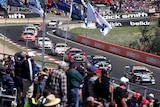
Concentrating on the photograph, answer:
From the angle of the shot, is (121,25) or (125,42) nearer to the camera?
(125,42)

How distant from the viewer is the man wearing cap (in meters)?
10.5

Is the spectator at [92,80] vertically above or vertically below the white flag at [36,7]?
below

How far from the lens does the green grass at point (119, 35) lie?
192 feet

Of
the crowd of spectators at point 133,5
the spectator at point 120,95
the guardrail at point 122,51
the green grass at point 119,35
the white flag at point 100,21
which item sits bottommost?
the green grass at point 119,35

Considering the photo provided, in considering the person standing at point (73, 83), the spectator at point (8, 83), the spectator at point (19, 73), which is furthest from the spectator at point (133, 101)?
the spectator at point (8, 83)

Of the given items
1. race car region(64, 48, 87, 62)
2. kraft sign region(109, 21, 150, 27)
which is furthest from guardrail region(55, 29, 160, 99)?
kraft sign region(109, 21, 150, 27)

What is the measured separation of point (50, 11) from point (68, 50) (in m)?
61.0

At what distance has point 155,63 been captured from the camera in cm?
3950

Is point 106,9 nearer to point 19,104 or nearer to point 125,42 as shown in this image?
point 125,42

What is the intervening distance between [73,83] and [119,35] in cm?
5509

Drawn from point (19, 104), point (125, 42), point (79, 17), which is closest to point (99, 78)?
point (19, 104)

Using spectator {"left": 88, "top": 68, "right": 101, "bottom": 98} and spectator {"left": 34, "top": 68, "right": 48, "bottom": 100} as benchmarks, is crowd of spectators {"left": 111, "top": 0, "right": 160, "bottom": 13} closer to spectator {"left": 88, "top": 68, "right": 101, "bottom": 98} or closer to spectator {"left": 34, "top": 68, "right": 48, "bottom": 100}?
spectator {"left": 34, "top": 68, "right": 48, "bottom": 100}

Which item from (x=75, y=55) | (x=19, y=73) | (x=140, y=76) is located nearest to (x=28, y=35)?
(x=75, y=55)

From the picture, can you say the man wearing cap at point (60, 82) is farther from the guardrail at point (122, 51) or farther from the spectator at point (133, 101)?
the guardrail at point (122, 51)
